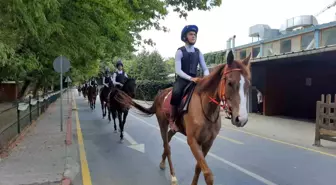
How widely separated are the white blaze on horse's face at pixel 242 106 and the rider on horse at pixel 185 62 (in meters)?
1.52

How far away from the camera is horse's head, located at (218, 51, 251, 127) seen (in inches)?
159

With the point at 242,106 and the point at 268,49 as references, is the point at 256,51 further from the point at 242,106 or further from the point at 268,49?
the point at 242,106

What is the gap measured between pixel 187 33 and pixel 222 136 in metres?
7.81

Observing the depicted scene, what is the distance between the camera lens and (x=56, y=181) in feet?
20.9

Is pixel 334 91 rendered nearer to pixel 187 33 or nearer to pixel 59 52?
pixel 59 52

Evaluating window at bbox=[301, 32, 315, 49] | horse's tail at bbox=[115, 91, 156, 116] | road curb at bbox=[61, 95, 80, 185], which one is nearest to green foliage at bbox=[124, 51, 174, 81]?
window at bbox=[301, 32, 315, 49]

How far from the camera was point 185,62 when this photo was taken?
19.1 ft

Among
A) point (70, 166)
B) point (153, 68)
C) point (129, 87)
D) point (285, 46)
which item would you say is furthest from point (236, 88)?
point (153, 68)

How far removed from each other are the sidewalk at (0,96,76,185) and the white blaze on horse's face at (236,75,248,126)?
388 centimetres

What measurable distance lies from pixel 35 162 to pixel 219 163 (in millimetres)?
4183

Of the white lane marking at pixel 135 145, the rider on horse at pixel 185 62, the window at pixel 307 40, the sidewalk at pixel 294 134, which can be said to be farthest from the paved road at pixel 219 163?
the window at pixel 307 40

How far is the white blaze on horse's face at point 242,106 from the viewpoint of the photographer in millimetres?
4012

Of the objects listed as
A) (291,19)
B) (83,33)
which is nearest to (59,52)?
(83,33)

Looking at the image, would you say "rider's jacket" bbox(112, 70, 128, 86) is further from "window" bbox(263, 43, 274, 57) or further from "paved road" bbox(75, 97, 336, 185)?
"window" bbox(263, 43, 274, 57)
